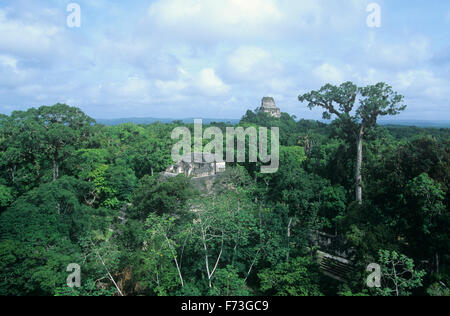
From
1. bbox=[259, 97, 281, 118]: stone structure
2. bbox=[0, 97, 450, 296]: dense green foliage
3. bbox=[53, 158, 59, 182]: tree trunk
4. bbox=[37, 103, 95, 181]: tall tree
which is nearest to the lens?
bbox=[0, 97, 450, 296]: dense green foliage

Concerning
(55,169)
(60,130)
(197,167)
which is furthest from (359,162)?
(55,169)

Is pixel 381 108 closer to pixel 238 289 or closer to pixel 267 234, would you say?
pixel 267 234

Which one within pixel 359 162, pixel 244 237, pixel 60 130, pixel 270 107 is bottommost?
pixel 244 237

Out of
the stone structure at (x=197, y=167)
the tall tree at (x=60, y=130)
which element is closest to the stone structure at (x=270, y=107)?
the stone structure at (x=197, y=167)

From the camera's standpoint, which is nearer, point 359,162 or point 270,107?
point 359,162

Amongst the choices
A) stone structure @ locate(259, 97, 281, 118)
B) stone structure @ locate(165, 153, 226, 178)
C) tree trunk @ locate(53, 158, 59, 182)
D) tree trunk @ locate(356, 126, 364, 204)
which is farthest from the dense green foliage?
stone structure @ locate(259, 97, 281, 118)

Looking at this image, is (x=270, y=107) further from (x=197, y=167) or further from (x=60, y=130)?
(x=60, y=130)

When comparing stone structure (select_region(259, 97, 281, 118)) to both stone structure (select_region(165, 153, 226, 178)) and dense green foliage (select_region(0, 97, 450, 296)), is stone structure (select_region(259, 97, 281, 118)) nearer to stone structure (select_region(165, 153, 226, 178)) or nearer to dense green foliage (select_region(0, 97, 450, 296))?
stone structure (select_region(165, 153, 226, 178))
